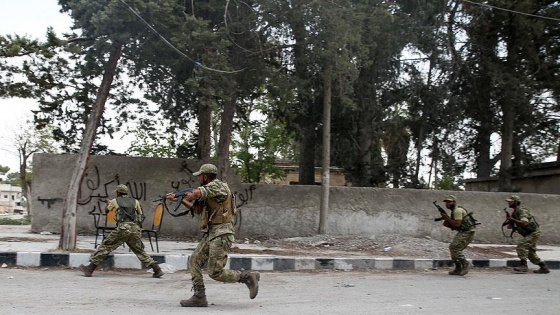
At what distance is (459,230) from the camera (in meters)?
10.7

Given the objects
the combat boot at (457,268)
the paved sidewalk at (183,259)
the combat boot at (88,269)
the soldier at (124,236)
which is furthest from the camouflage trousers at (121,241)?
the combat boot at (457,268)

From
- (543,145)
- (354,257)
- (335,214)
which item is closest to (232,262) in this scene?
(354,257)

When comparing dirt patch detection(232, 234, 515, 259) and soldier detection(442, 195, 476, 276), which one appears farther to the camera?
dirt patch detection(232, 234, 515, 259)

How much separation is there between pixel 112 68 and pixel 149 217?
4.68m

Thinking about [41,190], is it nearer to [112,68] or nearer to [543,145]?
[112,68]

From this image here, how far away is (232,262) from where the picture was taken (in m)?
11.0

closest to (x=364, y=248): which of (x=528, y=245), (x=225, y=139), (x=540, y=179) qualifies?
(x=528, y=245)

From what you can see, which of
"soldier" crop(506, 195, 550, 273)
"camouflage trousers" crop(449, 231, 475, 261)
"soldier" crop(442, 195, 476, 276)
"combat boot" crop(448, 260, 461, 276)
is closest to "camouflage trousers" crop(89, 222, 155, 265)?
"soldier" crop(442, 195, 476, 276)

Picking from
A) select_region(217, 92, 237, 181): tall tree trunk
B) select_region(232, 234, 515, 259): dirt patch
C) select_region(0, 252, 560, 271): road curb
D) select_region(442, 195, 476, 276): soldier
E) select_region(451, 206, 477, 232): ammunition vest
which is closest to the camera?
select_region(0, 252, 560, 271): road curb

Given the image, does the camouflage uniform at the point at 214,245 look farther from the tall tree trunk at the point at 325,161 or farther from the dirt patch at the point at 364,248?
the tall tree trunk at the point at 325,161

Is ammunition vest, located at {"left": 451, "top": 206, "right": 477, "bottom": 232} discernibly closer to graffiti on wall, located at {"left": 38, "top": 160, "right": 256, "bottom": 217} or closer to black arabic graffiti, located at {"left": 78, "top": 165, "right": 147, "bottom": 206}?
graffiti on wall, located at {"left": 38, "top": 160, "right": 256, "bottom": 217}

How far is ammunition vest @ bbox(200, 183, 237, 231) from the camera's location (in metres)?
6.77

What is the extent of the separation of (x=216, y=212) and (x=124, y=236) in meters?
2.81

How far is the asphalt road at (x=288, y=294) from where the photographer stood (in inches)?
260
